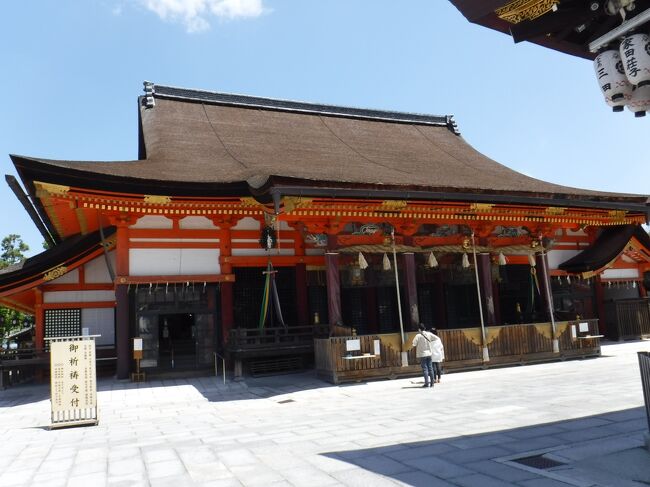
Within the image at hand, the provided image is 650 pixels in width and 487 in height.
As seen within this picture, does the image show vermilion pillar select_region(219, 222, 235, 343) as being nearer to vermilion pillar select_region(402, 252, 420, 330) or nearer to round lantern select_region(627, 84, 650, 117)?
vermilion pillar select_region(402, 252, 420, 330)

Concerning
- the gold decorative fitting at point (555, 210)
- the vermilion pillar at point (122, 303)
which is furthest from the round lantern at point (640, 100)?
Result: the vermilion pillar at point (122, 303)

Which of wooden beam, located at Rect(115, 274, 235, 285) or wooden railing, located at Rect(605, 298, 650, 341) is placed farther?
wooden railing, located at Rect(605, 298, 650, 341)

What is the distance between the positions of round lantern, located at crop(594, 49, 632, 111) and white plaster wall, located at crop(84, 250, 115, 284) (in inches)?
544

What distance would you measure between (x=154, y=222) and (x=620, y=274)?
635 inches

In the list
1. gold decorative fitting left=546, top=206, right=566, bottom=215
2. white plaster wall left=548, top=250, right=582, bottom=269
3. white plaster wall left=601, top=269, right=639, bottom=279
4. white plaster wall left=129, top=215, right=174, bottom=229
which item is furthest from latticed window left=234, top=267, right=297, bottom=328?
white plaster wall left=601, top=269, right=639, bottom=279

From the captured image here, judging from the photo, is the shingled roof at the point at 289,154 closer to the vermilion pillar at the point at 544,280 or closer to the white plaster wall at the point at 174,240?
the white plaster wall at the point at 174,240

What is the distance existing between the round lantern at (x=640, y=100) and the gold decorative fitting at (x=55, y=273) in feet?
46.6

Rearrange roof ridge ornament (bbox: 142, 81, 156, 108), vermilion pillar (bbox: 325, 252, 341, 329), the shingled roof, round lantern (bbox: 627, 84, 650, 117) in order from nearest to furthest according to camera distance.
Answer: round lantern (bbox: 627, 84, 650, 117) < the shingled roof < vermilion pillar (bbox: 325, 252, 341, 329) < roof ridge ornament (bbox: 142, 81, 156, 108)

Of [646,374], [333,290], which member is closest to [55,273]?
[333,290]

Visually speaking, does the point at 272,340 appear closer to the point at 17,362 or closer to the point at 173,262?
the point at 173,262

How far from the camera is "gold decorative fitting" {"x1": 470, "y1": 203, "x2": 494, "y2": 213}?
12849mm

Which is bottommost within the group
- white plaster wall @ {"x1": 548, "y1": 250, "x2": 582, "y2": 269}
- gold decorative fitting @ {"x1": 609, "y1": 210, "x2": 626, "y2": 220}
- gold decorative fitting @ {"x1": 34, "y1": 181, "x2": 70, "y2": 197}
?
white plaster wall @ {"x1": 548, "y1": 250, "x2": 582, "y2": 269}

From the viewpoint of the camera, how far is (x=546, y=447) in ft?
17.1

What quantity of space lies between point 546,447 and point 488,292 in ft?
28.6
